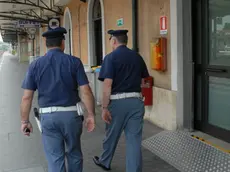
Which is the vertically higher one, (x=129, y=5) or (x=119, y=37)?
(x=129, y=5)

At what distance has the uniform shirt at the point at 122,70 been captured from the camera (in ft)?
12.9

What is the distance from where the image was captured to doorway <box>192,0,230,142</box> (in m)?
5.28

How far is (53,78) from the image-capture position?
129 inches

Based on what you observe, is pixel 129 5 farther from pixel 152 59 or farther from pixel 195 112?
pixel 195 112

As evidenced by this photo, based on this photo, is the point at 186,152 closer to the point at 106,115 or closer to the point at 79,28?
the point at 106,115

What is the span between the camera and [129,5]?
8.44 m

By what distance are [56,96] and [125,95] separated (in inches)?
37.6

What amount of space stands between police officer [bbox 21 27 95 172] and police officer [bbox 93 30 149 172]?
23.7 inches

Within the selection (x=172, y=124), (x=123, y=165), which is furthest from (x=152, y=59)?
(x=123, y=165)

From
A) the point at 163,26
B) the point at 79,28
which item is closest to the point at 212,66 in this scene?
the point at 163,26

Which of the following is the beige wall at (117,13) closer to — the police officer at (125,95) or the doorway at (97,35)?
the doorway at (97,35)

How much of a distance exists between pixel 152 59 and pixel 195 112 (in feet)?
4.54

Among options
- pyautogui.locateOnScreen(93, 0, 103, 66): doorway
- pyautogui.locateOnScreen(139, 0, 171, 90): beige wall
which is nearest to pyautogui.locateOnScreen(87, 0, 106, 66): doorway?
pyautogui.locateOnScreen(93, 0, 103, 66): doorway

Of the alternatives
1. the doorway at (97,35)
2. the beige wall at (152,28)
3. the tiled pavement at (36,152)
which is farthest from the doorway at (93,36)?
the tiled pavement at (36,152)
